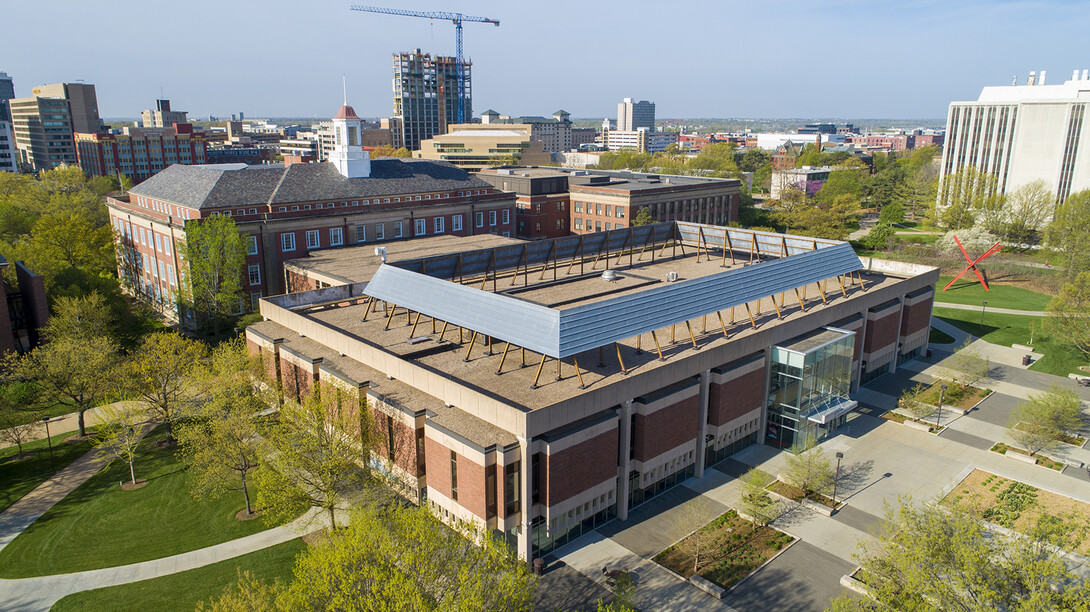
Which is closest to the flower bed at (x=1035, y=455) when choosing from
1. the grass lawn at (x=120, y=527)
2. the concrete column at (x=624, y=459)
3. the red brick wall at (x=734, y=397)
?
the red brick wall at (x=734, y=397)

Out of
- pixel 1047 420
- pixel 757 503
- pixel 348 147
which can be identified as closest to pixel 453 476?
pixel 757 503

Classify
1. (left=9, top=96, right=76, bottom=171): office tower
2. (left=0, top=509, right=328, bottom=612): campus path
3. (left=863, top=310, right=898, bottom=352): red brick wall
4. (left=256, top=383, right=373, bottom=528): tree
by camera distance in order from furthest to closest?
1. (left=9, top=96, right=76, bottom=171): office tower
2. (left=863, top=310, right=898, bottom=352): red brick wall
3. (left=256, top=383, right=373, bottom=528): tree
4. (left=0, top=509, right=328, bottom=612): campus path

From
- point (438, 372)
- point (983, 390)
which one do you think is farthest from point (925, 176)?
point (438, 372)

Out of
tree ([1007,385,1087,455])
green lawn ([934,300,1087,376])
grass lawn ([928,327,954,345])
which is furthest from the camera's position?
grass lawn ([928,327,954,345])

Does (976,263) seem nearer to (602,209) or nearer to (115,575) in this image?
(602,209)

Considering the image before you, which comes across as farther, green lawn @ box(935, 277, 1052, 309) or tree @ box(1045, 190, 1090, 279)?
green lawn @ box(935, 277, 1052, 309)

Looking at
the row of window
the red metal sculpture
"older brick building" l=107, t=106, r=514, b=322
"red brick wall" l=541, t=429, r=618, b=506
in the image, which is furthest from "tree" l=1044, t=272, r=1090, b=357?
"older brick building" l=107, t=106, r=514, b=322

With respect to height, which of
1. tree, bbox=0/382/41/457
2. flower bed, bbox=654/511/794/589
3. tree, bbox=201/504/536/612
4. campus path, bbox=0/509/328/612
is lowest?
campus path, bbox=0/509/328/612

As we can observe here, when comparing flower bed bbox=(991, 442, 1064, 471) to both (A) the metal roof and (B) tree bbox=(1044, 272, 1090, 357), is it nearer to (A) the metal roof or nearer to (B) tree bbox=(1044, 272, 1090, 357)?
(A) the metal roof

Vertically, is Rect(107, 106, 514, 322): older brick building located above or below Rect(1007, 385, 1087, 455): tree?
above
